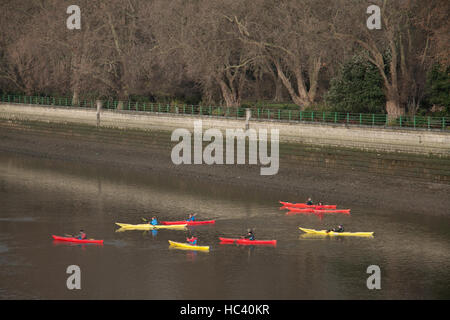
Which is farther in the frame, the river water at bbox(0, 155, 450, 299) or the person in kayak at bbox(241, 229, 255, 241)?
the person in kayak at bbox(241, 229, 255, 241)

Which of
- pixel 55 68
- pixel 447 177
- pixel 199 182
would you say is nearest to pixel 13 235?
pixel 199 182

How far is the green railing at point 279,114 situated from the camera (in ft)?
188

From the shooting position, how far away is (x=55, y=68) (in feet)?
303

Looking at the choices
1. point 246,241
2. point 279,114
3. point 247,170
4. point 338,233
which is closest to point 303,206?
point 338,233

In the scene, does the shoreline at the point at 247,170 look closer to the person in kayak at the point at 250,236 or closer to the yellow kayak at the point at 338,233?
the yellow kayak at the point at 338,233

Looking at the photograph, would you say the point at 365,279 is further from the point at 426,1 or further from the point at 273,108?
the point at 273,108

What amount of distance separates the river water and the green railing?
29.9ft

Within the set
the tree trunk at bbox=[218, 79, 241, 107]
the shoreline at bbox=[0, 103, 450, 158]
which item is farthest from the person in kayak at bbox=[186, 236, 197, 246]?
the tree trunk at bbox=[218, 79, 241, 107]

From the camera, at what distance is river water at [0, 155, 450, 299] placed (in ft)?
117

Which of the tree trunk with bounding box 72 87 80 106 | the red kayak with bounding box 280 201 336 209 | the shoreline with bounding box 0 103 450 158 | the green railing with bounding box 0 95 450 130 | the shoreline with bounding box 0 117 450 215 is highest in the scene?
the tree trunk with bounding box 72 87 80 106

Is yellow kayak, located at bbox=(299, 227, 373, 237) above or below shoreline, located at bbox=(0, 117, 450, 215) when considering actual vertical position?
below

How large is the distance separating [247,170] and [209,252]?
2238 cm

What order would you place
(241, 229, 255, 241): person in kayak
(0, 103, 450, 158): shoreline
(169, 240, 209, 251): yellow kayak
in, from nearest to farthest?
1. (169, 240, 209, 251): yellow kayak
2. (241, 229, 255, 241): person in kayak
3. (0, 103, 450, 158): shoreline

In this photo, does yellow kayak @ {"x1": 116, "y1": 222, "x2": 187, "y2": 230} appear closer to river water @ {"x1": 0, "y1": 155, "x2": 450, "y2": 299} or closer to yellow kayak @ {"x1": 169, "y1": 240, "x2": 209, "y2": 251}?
river water @ {"x1": 0, "y1": 155, "x2": 450, "y2": 299}
